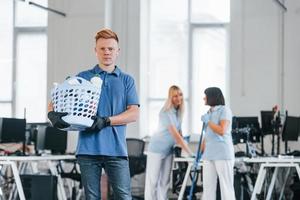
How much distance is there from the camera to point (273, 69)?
9.03m

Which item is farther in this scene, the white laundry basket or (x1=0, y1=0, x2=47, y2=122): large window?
(x1=0, y1=0, x2=47, y2=122): large window

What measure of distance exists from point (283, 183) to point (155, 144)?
2.08m

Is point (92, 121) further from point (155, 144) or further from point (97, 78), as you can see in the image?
point (155, 144)

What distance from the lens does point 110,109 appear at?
9.70 feet

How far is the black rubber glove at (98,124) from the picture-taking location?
280cm

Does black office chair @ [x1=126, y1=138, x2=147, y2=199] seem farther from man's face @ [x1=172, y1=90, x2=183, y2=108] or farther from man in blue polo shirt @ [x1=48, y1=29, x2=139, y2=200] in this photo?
man in blue polo shirt @ [x1=48, y1=29, x2=139, y2=200]

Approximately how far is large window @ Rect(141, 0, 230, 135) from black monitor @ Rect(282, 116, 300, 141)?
1932 mm

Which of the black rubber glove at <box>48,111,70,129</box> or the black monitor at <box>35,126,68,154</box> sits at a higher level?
the black rubber glove at <box>48,111,70,129</box>

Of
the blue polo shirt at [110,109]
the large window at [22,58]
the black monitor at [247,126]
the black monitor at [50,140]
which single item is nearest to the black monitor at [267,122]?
the black monitor at [247,126]

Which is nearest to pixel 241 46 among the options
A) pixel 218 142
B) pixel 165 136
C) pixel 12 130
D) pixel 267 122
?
pixel 267 122

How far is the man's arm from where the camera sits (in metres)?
2.87

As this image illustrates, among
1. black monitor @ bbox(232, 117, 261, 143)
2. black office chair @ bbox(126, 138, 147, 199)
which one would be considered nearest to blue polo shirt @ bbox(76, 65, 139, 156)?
black monitor @ bbox(232, 117, 261, 143)

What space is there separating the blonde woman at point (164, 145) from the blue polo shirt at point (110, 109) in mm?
3919

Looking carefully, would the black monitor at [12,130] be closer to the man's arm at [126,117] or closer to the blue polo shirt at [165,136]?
the blue polo shirt at [165,136]
